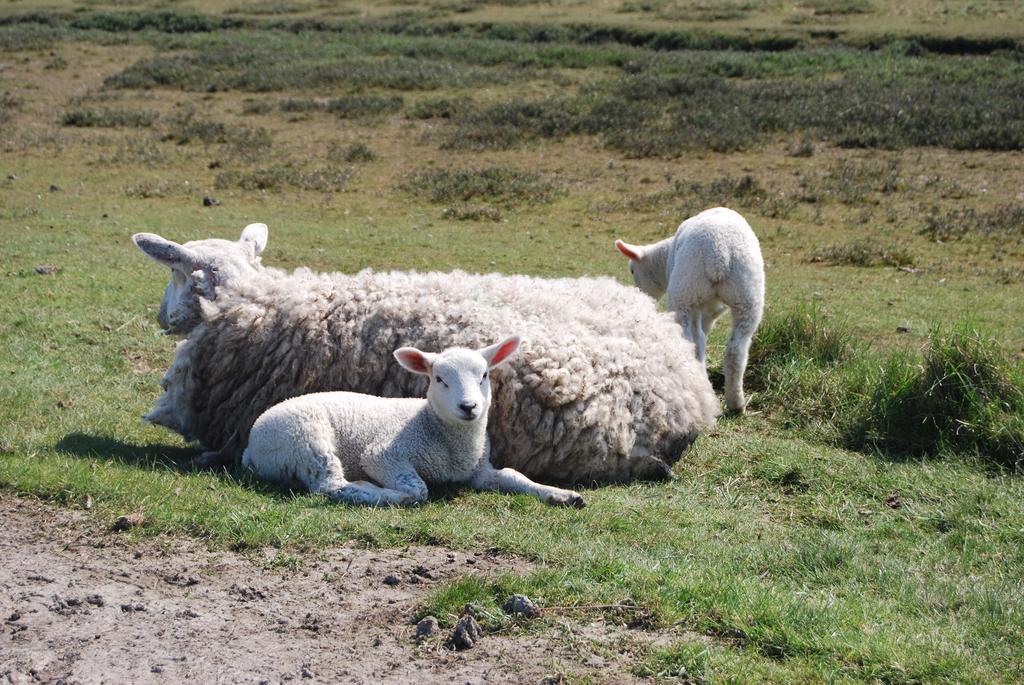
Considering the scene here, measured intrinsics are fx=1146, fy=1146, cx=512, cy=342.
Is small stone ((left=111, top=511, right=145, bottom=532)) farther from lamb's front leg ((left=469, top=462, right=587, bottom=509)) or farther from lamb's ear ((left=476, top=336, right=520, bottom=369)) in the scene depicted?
lamb's ear ((left=476, top=336, right=520, bottom=369))

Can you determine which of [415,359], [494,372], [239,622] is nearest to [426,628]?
[239,622]

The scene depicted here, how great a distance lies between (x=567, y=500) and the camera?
634cm

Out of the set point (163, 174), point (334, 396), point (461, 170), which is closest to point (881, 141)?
point (461, 170)

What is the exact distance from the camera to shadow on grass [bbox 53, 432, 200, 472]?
6.67 meters

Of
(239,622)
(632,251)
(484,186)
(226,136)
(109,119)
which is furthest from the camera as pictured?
(109,119)

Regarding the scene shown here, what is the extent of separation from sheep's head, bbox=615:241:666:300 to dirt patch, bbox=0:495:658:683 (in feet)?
18.0

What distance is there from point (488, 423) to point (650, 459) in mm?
1082

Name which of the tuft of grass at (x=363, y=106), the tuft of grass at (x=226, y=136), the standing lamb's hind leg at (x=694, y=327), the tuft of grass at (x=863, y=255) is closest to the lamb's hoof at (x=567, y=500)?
the standing lamb's hind leg at (x=694, y=327)

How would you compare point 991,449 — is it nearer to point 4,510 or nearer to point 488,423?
point 488,423

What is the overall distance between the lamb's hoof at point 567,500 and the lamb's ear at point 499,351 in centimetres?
82

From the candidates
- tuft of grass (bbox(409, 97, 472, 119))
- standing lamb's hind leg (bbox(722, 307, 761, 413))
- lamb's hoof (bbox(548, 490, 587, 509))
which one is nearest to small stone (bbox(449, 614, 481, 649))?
lamb's hoof (bbox(548, 490, 587, 509))

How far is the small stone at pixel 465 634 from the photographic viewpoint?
14.6 feet

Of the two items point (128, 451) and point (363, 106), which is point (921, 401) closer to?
point (128, 451)

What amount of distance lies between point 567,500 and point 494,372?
106 cm
